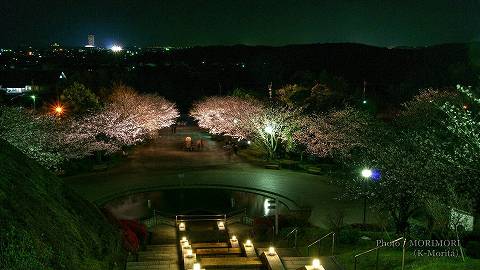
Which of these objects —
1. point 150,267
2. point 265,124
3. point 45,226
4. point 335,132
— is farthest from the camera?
point 265,124

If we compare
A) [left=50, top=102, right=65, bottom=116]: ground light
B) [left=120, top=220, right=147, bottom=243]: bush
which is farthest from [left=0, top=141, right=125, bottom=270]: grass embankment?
[left=50, top=102, right=65, bottom=116]: ground light

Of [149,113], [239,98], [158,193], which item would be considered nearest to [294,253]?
[158,193]

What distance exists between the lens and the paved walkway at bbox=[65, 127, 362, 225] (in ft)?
84.4

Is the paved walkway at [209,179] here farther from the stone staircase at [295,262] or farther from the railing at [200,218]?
the stone staircase at [295,262]

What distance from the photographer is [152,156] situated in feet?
133

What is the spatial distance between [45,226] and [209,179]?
22.2 m

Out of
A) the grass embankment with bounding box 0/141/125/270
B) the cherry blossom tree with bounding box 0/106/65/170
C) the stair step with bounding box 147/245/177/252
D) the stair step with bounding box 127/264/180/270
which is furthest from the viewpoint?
the cherry blossom tree with bounding box 0/106/65/170

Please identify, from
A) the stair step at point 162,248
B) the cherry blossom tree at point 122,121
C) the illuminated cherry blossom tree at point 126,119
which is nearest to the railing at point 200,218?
the stair step at point 162,248

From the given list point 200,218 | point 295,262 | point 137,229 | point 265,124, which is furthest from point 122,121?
point 295,262

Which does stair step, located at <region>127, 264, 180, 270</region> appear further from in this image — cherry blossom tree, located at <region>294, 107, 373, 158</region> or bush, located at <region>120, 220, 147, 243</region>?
cherry blossom tree, located at <region>294, 107, 373, 158</region>

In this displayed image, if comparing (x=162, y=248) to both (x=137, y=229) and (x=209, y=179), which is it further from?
(x=209, y=179)

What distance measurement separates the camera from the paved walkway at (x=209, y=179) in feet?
84.4

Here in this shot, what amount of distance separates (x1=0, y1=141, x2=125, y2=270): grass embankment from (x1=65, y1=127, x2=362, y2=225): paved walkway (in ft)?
39.4

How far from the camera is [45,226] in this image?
9273 millimetres
